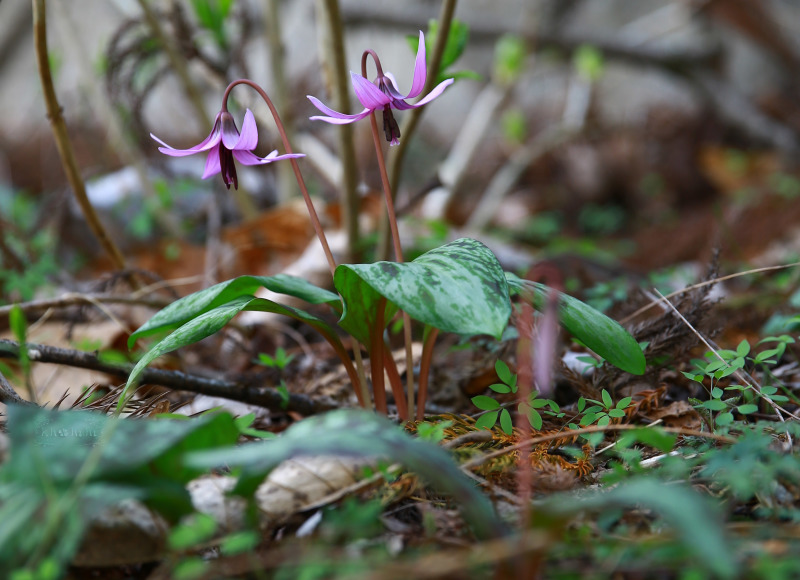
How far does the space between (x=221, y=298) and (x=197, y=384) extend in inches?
10.9

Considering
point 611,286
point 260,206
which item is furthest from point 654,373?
point 260,206

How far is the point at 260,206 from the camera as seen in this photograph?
4328mm

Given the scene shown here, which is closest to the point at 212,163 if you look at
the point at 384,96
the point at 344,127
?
the point at 384,96

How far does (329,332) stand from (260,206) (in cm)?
319

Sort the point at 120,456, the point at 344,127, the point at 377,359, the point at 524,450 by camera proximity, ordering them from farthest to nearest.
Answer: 1. the point at 344,127
2. the point at 377,359
3. the point at 524,450
4. the point at 120,456

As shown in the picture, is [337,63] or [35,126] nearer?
[337,63]

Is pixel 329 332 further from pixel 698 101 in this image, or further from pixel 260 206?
pixel 698 101

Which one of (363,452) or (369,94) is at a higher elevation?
(369,94)

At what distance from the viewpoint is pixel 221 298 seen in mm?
1302

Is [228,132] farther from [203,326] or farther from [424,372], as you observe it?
[424,372]

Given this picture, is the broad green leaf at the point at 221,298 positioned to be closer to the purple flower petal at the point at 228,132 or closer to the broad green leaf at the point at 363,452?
the purple flower petal at the point at 228,132

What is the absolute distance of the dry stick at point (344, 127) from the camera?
188 centimetres

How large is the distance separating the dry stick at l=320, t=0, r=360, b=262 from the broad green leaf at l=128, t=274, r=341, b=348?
844mm

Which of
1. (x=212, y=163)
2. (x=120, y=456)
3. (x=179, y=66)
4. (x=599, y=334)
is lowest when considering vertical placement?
(x=599, y=334)
